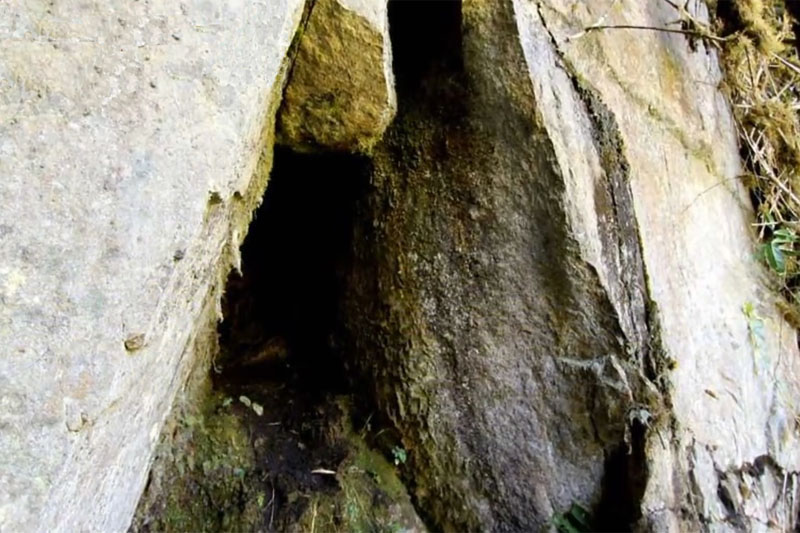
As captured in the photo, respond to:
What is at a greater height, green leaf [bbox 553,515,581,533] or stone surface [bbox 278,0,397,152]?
stone surface [bbox 278,0,397,152]

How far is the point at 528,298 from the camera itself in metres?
1.58

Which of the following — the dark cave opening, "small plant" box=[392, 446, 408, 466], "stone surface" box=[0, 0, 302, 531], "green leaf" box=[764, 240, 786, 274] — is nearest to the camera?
"stone surface" box=[0, 0, 302, 531]

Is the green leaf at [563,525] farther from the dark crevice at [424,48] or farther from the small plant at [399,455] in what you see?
the dark crevice at [424,48]

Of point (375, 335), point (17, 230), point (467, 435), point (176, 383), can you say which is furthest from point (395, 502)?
point (17, 230)

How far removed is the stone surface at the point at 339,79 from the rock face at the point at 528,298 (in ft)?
0.80

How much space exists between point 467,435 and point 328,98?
780mm

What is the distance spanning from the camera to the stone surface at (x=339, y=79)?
1280mm

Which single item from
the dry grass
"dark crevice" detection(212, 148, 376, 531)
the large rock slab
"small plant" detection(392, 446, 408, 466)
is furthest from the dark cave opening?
the dry grass

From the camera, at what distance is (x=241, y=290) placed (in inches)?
71.9

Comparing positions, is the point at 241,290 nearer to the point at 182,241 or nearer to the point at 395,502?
the point at 395,502

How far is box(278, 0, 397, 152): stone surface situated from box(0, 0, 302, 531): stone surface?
0.17 meters

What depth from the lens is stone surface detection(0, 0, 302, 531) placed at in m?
0.78

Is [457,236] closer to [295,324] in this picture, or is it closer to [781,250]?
[295,324]

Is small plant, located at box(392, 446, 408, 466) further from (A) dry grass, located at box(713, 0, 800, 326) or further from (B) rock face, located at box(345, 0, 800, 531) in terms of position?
(A) dry grass, located at box(713, 0, 800, 326)
